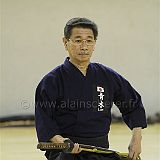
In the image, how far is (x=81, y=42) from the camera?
1.55 m

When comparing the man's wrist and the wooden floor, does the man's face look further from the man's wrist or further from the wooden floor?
the wooden floor

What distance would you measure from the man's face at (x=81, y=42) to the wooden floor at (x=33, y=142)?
1.43 m

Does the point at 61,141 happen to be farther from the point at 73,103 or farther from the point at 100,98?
the point at 100,98

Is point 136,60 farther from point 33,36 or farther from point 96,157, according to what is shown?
point 96,157

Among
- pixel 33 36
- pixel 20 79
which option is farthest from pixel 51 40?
pixel 20 79

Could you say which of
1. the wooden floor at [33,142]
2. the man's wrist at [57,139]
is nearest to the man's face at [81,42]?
the man's wrist at [57,139]

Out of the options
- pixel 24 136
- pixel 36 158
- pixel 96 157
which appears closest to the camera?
pixel 96 157

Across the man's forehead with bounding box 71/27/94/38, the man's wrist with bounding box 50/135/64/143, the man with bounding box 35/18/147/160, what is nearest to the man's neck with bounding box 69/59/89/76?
the man with bounding box 35/18/147/160

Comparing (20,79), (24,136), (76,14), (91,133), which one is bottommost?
(24,136)

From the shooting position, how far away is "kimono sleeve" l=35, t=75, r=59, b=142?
1.49 meters

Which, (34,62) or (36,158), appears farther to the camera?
(34,62)

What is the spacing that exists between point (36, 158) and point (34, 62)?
1.81m

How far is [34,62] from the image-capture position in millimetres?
4426

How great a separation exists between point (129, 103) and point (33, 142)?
6.31 ft
